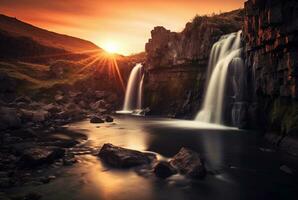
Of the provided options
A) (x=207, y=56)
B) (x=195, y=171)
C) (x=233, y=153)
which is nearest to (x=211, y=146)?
(x=233, y=153)

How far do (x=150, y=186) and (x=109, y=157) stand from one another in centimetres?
675

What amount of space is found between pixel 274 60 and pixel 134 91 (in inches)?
1981

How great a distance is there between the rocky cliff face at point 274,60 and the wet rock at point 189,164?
12.9 metres

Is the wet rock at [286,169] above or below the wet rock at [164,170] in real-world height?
above

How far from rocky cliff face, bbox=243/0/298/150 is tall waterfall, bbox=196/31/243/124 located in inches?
192

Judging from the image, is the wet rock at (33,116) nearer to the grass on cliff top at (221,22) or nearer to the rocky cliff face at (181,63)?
the rocky cliff face at (181,63)

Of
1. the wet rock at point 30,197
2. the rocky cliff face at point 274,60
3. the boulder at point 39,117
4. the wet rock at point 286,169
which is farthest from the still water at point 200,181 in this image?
the boulder at point 39,117

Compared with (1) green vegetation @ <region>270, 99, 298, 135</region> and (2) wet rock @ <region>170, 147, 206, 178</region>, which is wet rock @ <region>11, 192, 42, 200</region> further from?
(1) green vegetation @ <region>270, 99, 298, 135</region>

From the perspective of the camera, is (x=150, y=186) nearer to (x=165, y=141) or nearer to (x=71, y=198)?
(x=71, y=198)

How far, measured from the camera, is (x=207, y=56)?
5741 centimetres

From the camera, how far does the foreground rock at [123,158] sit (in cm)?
2344

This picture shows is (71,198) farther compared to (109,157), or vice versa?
(109,157)

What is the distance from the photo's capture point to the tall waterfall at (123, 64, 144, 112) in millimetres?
79750

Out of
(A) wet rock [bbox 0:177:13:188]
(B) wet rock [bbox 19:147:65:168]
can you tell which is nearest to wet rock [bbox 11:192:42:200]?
(A) wet rock [bbox 0:177:13:188]
